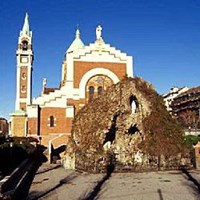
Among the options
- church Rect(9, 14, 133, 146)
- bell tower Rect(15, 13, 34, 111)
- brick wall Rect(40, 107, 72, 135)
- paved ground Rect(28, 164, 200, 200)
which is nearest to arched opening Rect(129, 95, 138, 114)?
paved ground Rect(28, 164, 200, 200)

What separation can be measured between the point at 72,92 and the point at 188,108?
1385 inches

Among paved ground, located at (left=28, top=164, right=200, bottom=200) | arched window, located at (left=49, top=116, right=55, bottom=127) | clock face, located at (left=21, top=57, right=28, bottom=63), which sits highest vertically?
clock face, located at (left=21, top=57, right=28, bottom=63)

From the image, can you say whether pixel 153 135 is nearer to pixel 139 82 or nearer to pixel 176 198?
pixel 139 82

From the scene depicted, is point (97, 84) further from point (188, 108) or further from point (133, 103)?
point (188, 108)

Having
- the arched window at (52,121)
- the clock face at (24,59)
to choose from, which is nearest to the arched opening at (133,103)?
the arched window at (52,121)

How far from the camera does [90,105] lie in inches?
1093

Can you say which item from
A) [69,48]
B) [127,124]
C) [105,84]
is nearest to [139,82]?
[127,124]

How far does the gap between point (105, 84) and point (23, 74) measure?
16.6m

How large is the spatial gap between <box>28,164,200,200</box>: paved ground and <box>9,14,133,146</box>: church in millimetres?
22034

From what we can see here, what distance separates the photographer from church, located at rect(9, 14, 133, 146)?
Answer: 43250 mm

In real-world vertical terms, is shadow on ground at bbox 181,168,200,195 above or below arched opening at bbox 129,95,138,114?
below

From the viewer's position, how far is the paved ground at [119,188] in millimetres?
14031

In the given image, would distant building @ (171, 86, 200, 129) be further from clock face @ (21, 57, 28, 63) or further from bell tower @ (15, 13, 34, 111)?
clock face @ (21, 57, 28, 63)

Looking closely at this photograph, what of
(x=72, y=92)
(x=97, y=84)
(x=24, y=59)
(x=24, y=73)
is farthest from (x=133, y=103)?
(x=24, y=59)
